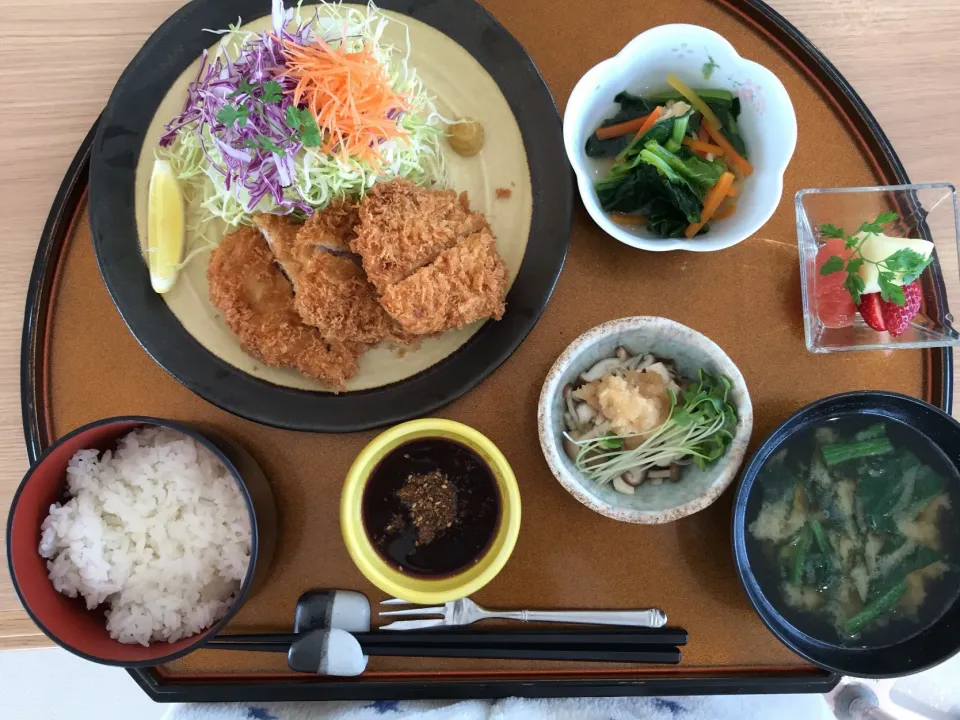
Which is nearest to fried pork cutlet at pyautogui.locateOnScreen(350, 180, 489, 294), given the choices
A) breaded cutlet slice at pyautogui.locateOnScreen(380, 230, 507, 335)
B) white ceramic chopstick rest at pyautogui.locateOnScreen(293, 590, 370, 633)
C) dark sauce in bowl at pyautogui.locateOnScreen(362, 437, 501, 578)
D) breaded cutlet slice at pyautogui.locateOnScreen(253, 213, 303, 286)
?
breaded cutlet slice at pyautogui.locateOnScreen(380, 230, 507, 335)

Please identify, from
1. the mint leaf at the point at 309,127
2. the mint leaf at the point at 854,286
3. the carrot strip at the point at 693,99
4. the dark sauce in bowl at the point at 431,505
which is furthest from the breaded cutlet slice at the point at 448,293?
the mint leaf at the point at 854,286

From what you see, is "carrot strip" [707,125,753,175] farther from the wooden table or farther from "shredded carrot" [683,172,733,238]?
the wooden table

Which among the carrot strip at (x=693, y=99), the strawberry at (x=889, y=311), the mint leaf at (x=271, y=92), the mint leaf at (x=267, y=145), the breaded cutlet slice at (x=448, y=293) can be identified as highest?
the carrot strip at (x=693, y=99)

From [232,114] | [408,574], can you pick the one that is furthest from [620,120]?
[408,574]

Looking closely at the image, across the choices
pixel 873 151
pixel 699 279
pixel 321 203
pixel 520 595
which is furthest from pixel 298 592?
pixel 873 151

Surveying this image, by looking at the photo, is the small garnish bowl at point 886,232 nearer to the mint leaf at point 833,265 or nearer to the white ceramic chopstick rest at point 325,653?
the mint leaf at point 833,265

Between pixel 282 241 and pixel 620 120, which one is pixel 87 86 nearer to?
pixel 282 241
